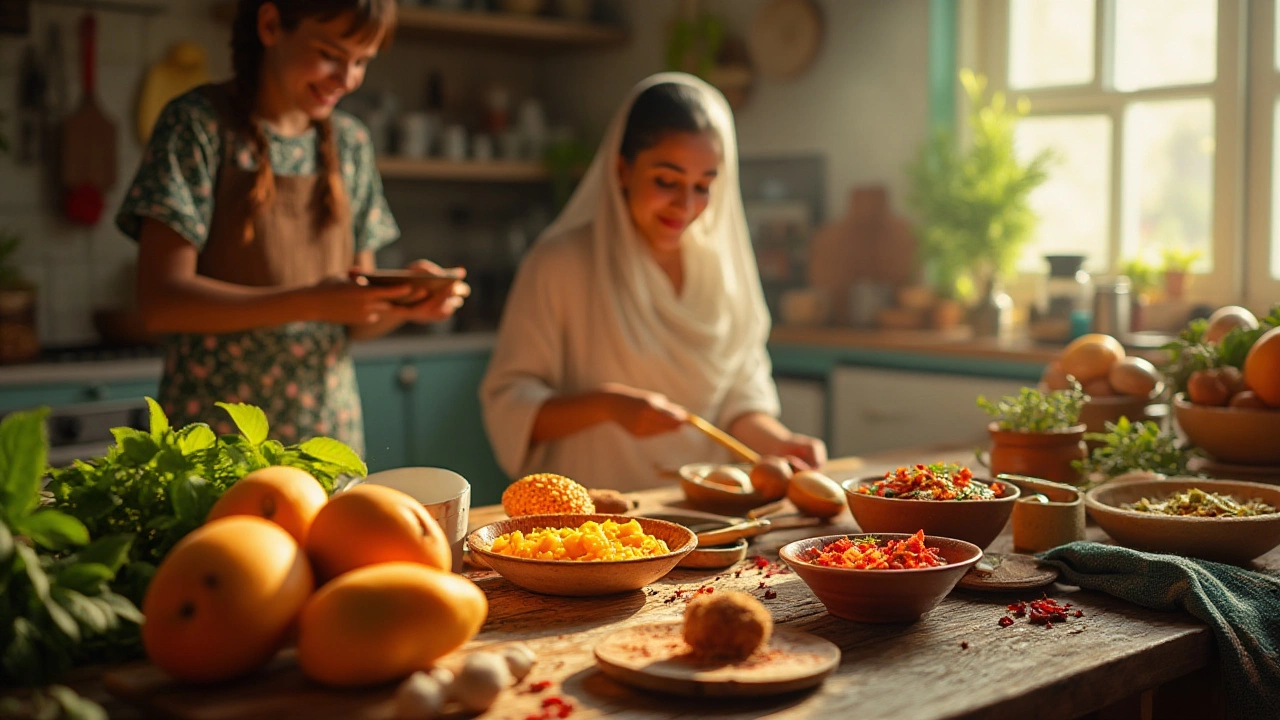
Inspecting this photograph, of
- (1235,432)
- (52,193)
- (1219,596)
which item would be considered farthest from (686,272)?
(52,193)

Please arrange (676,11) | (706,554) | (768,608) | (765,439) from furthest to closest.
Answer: (676,11) < (765,439) < (706,554) < (768,608)

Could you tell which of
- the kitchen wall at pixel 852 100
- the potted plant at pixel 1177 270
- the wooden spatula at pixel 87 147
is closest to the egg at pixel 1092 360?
the potted plant at pixel 1177 270

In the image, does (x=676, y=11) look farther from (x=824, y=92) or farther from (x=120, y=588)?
(x=120, y=588)

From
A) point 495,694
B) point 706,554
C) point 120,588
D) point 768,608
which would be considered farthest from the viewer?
point 706,554

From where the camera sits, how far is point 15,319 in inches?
137

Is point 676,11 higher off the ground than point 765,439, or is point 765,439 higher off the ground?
point 676,11

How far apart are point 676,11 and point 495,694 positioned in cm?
429

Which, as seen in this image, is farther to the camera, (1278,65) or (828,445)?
(828,445)

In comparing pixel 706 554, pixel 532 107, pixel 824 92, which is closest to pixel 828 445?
pixel 824 92

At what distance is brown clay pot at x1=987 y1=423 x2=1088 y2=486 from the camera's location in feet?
5.92

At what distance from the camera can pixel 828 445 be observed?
3.98 metres

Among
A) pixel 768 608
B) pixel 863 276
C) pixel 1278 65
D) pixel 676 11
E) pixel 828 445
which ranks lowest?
pixel 828 445

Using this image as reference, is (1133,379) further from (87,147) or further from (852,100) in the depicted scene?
(87,147)

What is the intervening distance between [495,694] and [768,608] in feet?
1.35
